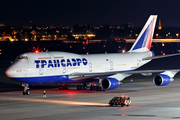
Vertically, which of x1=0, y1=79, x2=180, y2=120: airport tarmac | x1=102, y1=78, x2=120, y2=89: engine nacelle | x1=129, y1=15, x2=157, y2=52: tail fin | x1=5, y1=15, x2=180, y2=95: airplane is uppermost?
x1=129, y1=15, x2=157, y2=52: tail fin

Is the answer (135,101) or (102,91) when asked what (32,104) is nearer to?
(135,101)

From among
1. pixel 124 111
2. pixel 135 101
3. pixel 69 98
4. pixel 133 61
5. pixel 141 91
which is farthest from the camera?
pixel 133 61

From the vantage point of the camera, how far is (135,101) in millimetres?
34875

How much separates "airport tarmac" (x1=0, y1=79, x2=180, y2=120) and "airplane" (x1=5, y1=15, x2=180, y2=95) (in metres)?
1.81

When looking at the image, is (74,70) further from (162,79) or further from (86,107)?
(86,107)

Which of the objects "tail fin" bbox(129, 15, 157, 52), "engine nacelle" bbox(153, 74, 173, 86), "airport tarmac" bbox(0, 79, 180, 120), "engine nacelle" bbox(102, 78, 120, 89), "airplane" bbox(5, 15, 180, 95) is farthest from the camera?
"tail fin" bbox(129, 15, 157, 52)

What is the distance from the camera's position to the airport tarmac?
2628 centimetres

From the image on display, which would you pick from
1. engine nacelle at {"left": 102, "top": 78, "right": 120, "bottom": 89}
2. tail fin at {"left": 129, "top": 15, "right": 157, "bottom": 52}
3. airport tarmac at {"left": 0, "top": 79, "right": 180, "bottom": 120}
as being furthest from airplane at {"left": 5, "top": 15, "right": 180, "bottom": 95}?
tail fin at {"left": 129, "top": 15, "right": 157, "bottom": 52}

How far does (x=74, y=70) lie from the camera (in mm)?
44156

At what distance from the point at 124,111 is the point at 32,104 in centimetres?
958

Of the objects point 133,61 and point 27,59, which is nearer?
point 27,59

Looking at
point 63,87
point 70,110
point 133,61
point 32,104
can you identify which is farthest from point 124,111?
point 133,61

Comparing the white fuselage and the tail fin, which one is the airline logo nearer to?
the white fuselage

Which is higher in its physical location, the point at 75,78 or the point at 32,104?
the point at 75,78
